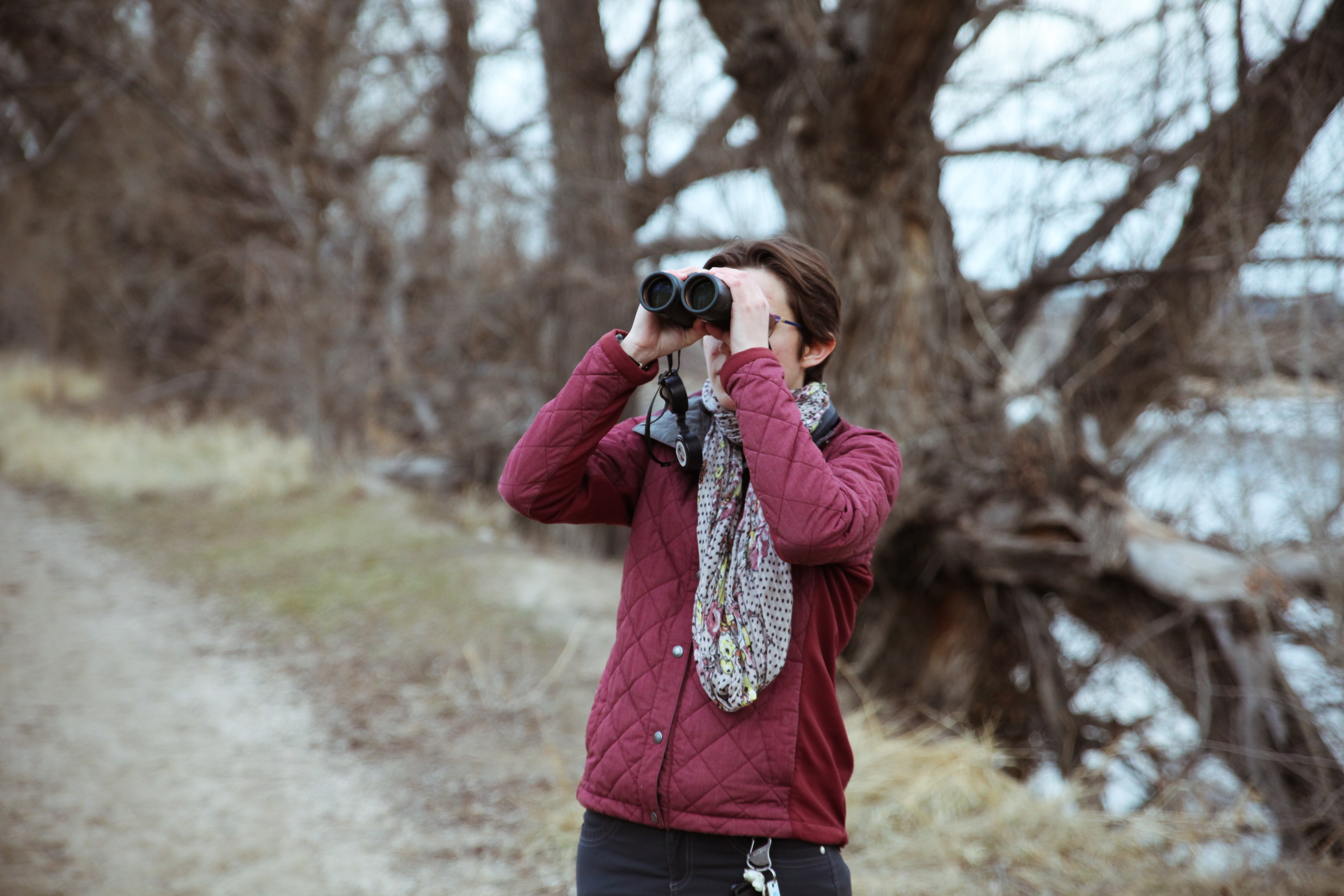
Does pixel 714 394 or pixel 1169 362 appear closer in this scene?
pixel 714 394

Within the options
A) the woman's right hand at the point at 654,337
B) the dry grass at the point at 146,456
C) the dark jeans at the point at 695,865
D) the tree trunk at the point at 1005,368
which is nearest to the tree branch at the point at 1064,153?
the tree trunk at the point at 1005,368

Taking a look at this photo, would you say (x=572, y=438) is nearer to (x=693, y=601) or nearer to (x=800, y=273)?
(x=693, y=601)

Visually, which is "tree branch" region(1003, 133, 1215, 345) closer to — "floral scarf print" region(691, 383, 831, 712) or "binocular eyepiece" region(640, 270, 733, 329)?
"floral scarf print" region(691, 383, 831, 712)

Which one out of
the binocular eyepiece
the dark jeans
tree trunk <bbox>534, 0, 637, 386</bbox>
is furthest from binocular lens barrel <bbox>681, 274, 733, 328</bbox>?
tree trunk <bbox>534, 0, 637, 386</bbox>

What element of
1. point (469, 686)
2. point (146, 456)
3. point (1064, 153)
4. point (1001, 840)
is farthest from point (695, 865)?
point (146, 456)

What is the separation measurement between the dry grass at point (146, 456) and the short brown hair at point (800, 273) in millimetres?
8044

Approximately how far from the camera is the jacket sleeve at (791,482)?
4.96ft

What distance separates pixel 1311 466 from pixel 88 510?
953 centimetres

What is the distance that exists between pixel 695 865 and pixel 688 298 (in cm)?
98

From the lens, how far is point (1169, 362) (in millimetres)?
4992

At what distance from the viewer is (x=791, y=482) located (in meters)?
1.52

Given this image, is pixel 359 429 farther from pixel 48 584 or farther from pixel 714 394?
pixel 714 394

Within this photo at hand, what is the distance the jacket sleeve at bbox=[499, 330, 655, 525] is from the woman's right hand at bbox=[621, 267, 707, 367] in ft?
0.07

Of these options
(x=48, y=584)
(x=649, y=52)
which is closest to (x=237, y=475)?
(x=48, y=584)
